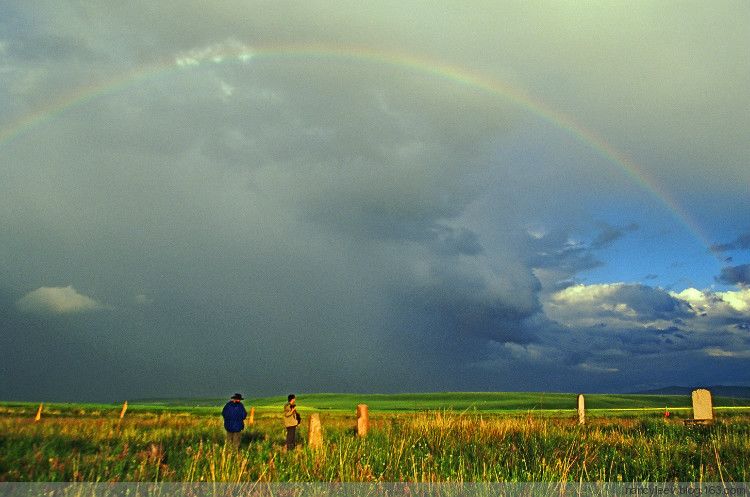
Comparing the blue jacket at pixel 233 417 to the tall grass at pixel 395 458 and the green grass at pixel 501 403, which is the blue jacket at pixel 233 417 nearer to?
the tall grass at pixel 395 458

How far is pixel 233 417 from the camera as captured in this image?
15.5 metres

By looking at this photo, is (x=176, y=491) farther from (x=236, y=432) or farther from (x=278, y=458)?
(x=236, y=432)

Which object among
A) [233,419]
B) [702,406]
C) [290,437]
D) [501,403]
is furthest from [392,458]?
[501,403]

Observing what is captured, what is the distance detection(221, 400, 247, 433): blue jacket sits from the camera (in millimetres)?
15445

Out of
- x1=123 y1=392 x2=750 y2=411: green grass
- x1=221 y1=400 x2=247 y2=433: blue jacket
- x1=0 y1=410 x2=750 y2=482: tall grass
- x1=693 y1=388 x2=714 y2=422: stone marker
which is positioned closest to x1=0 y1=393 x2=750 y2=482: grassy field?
x1=0 y1=410 x2=750 y2=482: tall grass

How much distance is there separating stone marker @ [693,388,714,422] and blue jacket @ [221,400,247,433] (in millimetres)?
17745

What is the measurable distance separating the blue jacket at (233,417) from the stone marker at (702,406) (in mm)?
17745

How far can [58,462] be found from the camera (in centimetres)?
774

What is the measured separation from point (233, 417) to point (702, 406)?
18419mm

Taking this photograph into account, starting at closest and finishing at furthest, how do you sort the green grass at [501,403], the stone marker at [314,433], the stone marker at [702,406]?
the stone marker at [314,433] < the stone marker at [702,406] < the green grass at [501,403]

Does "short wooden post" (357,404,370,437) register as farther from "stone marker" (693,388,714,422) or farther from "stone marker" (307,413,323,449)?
"stone marker" (693,388,714,422)

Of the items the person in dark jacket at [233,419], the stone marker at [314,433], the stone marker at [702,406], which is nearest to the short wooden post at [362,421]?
the stone marker at [314,433]

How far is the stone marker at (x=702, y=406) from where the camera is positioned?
2297 centimetres

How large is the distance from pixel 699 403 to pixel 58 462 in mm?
23161
